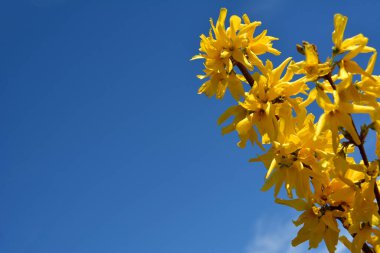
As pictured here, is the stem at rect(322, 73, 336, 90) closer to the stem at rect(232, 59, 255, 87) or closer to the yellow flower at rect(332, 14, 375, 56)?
the yellow flower at rect(332, 14, 375, 56)

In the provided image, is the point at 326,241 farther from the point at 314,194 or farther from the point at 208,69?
the point at 208,69

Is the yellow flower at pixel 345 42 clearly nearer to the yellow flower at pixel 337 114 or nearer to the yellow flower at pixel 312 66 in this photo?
the yellow flower at pixel 312 66

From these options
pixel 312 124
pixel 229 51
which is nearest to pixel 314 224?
pixel 312 124

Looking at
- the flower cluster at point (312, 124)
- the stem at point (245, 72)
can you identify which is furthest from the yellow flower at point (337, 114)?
the stem at point (245, 72)

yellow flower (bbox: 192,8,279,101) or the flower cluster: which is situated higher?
Answer: yellow flower (bbox: 192,8,279,101)

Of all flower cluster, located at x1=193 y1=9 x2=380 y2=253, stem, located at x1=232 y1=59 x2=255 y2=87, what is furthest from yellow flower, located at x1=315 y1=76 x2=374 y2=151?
stem, located at x1=232 y1=59 x2=255 y2=87

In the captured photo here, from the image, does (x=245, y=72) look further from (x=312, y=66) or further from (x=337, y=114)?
(x=337, y=114)

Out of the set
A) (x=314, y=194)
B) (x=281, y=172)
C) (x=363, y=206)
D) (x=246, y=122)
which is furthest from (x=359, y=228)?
(x=246, y=122)

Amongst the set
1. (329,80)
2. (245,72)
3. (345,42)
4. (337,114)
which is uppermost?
(245,72)

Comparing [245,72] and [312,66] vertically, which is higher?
[245,72]
